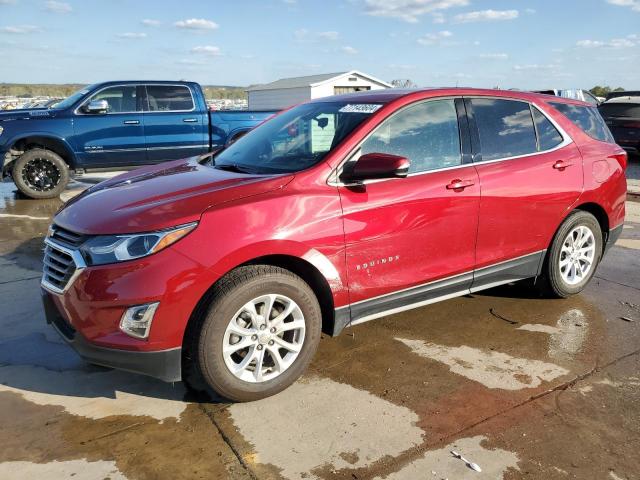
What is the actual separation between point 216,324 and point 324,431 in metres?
0.80

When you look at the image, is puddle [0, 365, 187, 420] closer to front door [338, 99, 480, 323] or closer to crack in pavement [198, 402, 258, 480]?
crack in pavement [198, 402, 258, 480]

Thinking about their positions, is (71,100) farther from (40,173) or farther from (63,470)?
(63,470)

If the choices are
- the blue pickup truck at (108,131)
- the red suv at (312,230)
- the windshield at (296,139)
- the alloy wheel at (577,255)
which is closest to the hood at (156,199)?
the red suv at (312,230)

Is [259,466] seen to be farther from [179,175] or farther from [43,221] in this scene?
[43,221]

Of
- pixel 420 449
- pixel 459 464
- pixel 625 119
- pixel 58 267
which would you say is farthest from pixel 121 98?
pixel 625 119

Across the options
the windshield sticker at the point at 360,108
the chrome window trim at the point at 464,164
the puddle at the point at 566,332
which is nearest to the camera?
the chrome window trim at the point at 464,164

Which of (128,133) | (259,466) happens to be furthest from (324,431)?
(128,133)

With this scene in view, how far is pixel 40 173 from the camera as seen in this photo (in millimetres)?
9188

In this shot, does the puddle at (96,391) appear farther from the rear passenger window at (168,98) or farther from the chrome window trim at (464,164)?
the rear passenger window at (168,98)

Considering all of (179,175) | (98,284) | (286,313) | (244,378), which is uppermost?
(179,175)

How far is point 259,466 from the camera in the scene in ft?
8.46

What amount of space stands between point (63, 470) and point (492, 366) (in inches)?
99.9

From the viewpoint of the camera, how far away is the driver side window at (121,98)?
940 centimetres

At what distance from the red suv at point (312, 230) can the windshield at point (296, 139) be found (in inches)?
0.7
